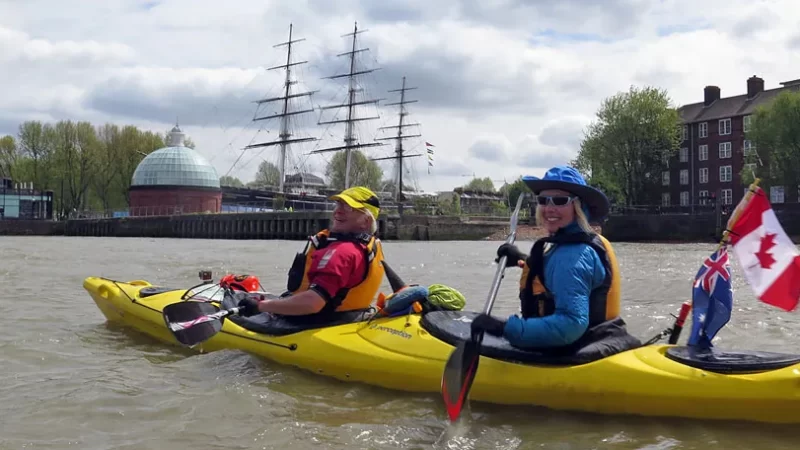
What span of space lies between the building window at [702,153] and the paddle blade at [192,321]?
62.7m

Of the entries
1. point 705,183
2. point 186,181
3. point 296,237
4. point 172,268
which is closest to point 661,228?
point 705,183

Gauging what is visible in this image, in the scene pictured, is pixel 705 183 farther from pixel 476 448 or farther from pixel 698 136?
pixel 476 448

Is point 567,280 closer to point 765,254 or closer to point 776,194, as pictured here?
point 765,254

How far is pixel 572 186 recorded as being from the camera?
4844 millimetres

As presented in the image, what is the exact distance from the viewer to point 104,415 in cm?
532

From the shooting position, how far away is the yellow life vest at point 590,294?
16.0 ft

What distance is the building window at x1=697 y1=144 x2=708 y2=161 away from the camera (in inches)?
2478

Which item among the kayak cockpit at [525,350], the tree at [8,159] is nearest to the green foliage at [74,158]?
the tree at [8,159]

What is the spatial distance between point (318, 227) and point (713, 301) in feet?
170

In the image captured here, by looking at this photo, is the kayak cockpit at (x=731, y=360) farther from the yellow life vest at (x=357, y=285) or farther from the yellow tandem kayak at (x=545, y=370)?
the yellow life vest at (x=357, y=285)

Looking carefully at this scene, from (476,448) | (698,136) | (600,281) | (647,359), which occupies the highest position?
(698,136)

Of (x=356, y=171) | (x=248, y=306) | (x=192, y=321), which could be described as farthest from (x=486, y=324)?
(x=356, y=171)

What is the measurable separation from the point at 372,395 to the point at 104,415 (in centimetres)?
204

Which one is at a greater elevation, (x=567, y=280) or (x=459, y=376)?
(x=567, y=280)
